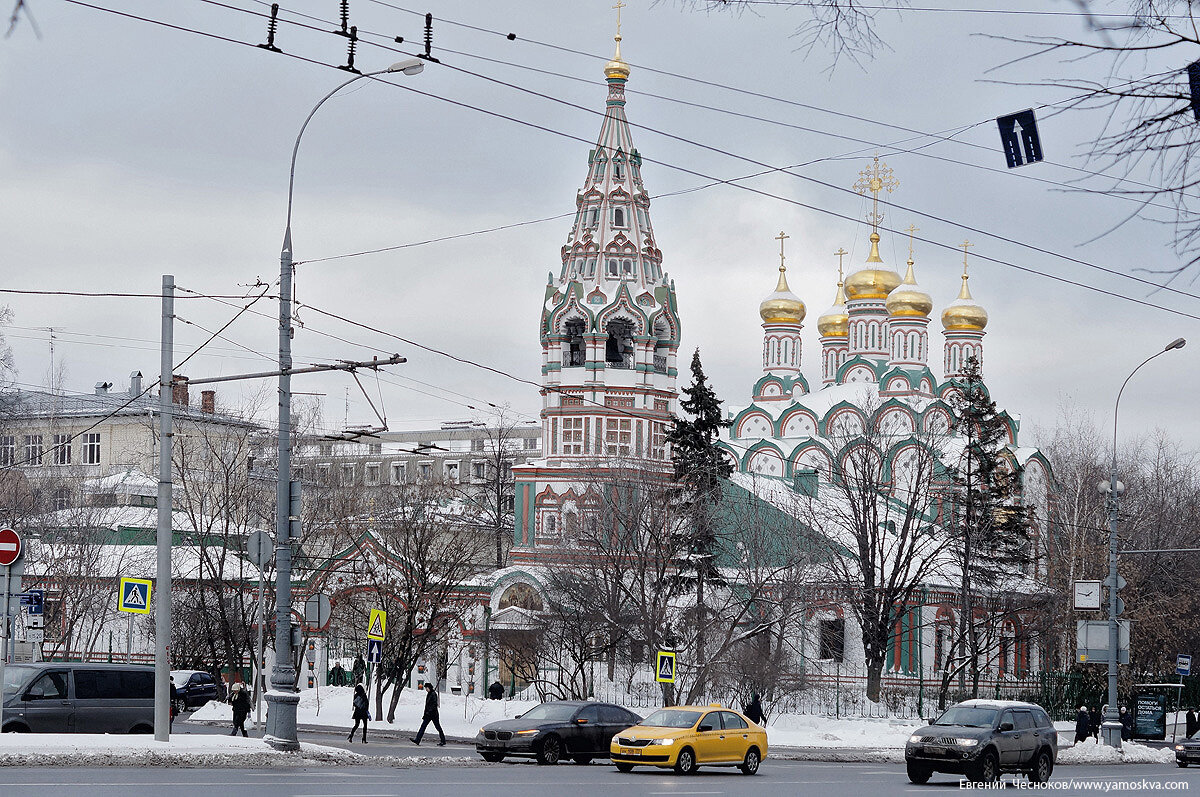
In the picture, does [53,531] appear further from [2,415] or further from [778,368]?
[778,368]

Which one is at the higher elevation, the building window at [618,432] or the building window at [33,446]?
the building window at [618,432]

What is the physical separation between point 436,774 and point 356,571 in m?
23.8

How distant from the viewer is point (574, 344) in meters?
70.6

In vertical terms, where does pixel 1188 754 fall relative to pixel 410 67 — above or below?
below

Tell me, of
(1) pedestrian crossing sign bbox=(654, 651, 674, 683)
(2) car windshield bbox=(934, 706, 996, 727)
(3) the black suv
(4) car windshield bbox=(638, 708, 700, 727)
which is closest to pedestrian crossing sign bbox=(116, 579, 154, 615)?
(4) car windshield bbox=(638, 708, 700, 727)

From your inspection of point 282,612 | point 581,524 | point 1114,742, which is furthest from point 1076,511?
point 282,612

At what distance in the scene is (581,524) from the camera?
2016 inches

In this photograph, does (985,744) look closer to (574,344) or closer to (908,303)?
(574,344)

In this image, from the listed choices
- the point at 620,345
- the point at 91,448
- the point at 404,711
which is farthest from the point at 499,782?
the point at 91,448

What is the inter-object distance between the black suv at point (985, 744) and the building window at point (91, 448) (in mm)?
72932

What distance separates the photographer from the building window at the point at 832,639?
51491mm

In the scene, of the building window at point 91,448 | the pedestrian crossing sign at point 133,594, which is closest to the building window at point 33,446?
the building window at point 91,448

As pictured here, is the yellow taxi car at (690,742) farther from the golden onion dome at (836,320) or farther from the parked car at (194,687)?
the golden onion dome at (836,320)

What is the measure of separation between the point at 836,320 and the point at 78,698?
69771 millimetres
